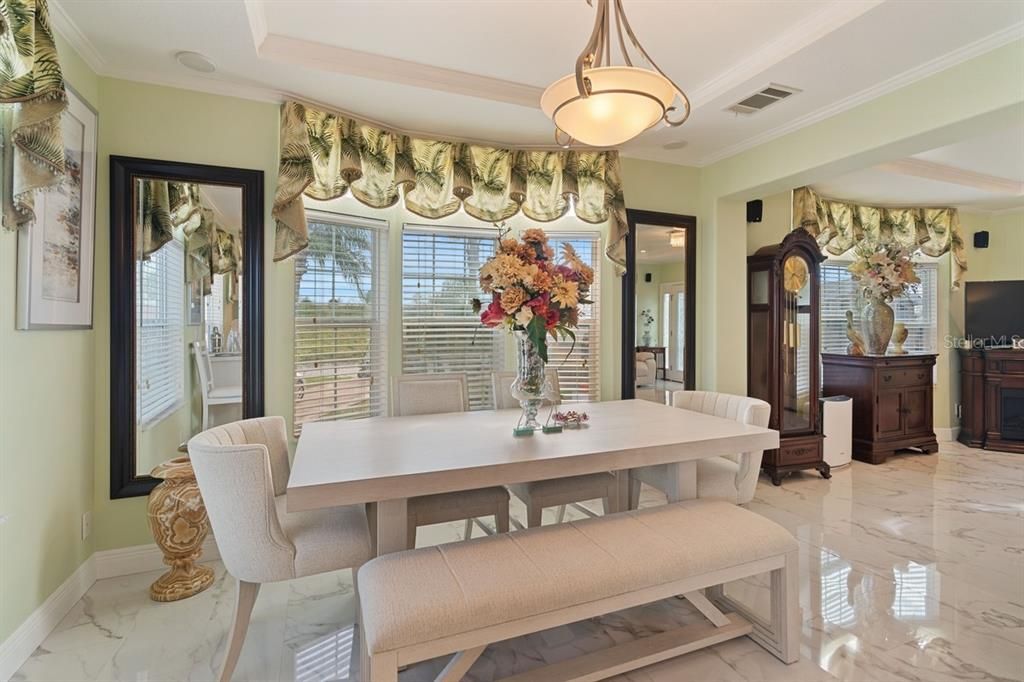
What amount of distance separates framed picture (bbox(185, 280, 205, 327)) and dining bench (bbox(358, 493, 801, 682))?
6.20 ft

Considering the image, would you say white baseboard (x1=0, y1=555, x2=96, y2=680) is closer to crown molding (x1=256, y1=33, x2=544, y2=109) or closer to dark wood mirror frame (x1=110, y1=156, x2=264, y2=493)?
dark wood mirror frame (x1=110, y1=156, x2=264, y2=493)

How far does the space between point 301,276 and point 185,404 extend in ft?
3.14

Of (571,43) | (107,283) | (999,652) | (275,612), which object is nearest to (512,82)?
(571,43)

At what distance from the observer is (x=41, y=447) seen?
6.81ft

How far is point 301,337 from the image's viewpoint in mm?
3066

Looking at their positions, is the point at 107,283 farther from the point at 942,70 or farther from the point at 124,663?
the point at 942,70

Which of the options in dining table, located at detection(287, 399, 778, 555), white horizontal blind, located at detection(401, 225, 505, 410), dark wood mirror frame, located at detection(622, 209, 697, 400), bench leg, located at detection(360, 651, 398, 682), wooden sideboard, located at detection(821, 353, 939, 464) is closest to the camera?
bench leg, located at detection(360, 651, 398, 682)

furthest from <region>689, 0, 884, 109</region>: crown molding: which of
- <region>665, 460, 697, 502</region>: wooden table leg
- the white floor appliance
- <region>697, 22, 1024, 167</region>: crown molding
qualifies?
the white floor appliance

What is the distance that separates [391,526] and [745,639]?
5.05 ft

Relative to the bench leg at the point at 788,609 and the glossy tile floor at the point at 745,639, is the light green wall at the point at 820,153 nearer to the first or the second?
the glossy tile floor at the point at 745,639

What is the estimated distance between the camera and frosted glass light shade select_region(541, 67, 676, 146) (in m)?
1.79

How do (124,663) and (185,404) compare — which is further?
(185,404)

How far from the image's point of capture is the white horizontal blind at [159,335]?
2648 mm

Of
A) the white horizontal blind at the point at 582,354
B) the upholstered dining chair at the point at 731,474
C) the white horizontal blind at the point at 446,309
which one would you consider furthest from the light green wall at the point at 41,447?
the white horizontal blind at the point at 582,354
